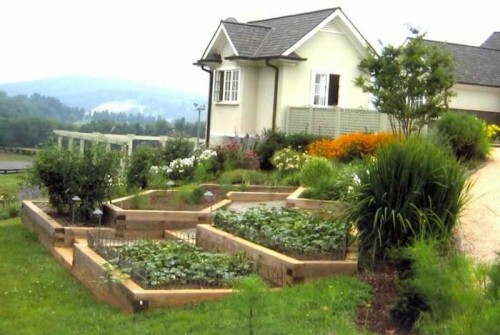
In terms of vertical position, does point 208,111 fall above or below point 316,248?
above

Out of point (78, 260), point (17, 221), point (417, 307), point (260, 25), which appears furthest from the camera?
point (260, 25)

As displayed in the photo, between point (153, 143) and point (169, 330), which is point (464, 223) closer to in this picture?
point (169, 330)

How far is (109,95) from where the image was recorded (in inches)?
5837

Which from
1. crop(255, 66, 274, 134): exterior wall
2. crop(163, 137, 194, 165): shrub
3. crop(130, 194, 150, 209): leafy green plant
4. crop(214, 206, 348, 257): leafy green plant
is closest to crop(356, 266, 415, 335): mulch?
crop(214, 206, 348, 257): leafy green plant

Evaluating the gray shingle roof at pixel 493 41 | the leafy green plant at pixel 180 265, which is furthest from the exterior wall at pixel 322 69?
the leafy green plant at pixel 180 265

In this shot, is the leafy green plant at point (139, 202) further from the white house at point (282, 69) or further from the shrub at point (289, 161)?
the white house at point (282, 69)

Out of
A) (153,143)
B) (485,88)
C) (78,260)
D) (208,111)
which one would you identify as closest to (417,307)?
(78,260)

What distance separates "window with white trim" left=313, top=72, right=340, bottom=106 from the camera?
94.4 ft

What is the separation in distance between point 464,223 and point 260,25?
69.4 feet

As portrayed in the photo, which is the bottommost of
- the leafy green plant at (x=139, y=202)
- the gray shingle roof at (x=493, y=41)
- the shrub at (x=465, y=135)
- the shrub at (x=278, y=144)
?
the leafy green plant at (x=139, y=202)

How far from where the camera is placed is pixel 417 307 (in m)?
7.22

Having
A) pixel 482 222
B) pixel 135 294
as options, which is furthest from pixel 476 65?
pixel 135 294

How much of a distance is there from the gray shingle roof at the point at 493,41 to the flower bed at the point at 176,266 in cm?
3456

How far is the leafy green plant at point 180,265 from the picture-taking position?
864 cm
